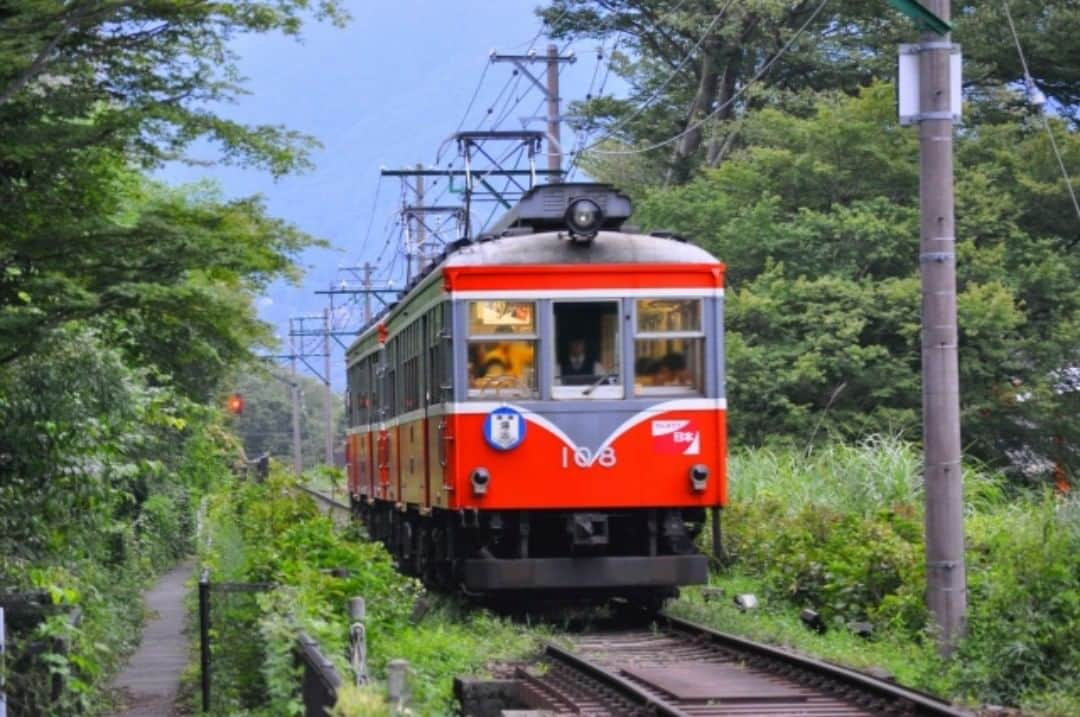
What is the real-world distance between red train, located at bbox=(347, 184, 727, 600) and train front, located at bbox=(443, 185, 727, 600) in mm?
11

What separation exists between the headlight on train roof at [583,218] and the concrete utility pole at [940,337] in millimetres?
3216

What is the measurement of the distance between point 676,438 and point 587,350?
3.26ft

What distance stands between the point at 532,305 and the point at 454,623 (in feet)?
9.11

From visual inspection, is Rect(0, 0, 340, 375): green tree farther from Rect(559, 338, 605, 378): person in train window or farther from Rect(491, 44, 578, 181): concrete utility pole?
Rect(491, 44, 578, 181): concrete utility pole

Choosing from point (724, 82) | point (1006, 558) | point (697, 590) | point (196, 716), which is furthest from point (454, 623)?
point (724, 82)

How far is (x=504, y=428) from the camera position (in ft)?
47.2

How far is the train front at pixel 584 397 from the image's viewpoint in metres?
14.4

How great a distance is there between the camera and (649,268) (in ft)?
47.6

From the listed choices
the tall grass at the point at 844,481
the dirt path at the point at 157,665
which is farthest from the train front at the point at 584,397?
the tall grass at the point at 844,481

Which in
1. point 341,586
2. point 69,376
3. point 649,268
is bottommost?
point 341,586

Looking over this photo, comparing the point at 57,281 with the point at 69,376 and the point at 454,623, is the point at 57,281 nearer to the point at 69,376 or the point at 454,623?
the point at 69,376

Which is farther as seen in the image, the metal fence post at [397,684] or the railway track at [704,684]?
the railway track at [704,684]

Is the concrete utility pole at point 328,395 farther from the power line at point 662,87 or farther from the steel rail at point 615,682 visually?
the steel rail at point 615,682

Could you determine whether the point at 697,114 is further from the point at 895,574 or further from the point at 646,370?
the point at 895,574
